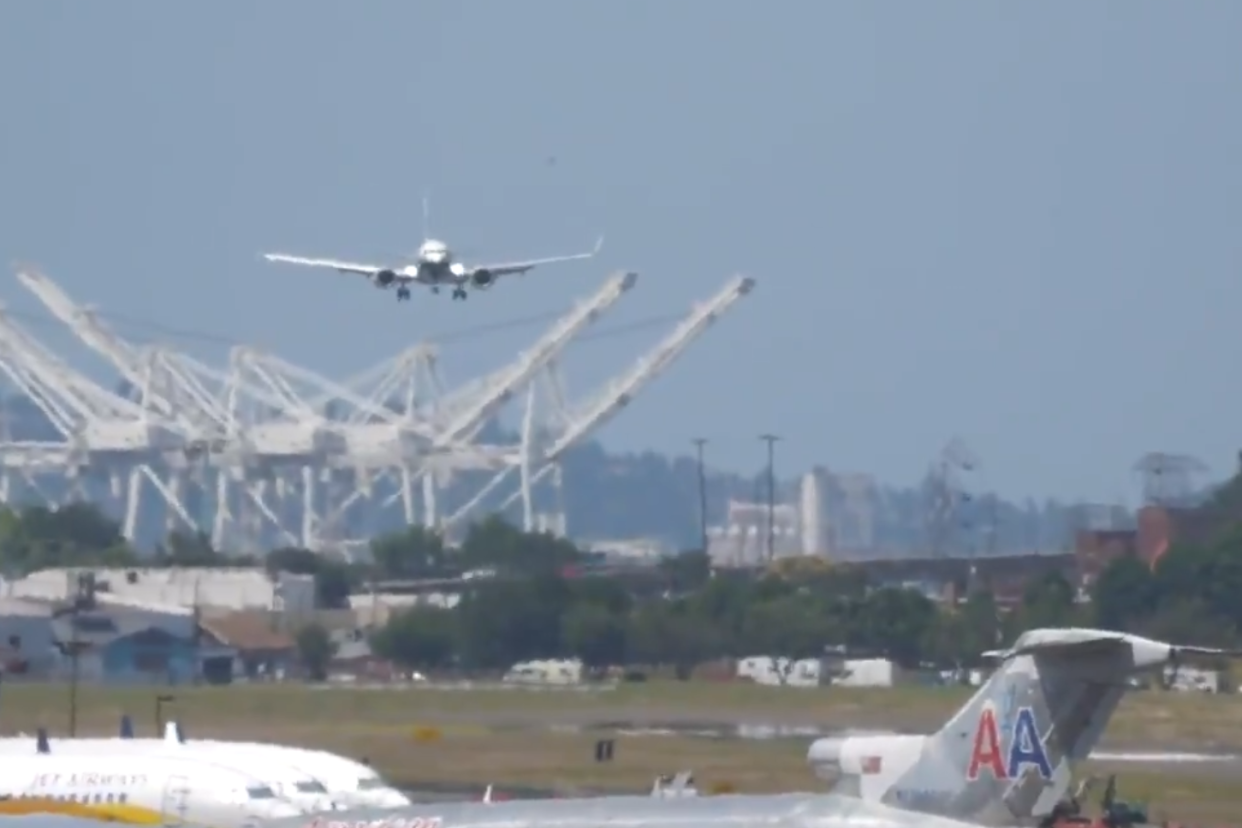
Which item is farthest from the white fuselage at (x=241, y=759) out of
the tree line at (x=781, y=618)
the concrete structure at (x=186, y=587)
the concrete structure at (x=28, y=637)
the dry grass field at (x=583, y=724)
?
the concrete structure at (x=186, y=587)

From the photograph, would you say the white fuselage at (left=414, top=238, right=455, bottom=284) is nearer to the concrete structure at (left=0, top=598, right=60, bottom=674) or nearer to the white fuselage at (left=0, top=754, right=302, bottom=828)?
the concrete structure at (left=0, top=598, right=60, bottom=674)

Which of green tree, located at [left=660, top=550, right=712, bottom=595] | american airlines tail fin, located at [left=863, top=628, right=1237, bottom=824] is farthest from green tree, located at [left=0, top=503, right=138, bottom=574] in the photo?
american airlines tail fin, located at [left=863, top=628, right=1237, bottom=824]

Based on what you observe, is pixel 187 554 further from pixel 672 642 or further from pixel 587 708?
pixel 587 708

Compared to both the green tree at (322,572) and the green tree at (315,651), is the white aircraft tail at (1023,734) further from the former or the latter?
the green tree at (322,572)

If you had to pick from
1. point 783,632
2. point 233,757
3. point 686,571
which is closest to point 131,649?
point 783,632

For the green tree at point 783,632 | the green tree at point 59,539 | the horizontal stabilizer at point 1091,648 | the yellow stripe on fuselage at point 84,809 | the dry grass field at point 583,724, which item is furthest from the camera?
the green tree at point 59,539

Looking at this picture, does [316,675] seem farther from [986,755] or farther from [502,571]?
[986,755]

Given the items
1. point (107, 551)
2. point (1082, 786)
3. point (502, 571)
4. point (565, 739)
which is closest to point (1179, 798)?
point (1082, 786)
